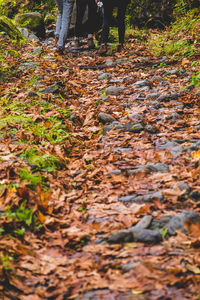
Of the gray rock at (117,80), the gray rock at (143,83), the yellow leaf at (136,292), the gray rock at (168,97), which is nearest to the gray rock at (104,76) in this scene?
the gray rock at (117,80)

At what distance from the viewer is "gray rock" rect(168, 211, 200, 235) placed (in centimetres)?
146

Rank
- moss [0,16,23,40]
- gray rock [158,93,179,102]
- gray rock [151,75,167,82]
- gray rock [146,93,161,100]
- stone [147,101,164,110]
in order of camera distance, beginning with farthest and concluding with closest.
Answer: moss [0,16,23,40]
gray rock [151,75,167,82]
gray rock [146,93,161,100]
gray rock [158,93,179,102]
stone [147,101,164,110]

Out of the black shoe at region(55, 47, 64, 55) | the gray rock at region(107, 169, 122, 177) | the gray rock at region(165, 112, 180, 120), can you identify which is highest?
the black shoe at region(55, 47, 64, 55)

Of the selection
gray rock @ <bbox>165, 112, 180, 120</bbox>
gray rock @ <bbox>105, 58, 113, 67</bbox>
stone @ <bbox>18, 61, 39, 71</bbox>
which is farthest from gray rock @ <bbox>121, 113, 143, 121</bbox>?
gray rock @ <bbox>105, 58, 113, 67</bbox>

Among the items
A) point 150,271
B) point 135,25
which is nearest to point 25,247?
point 150,271

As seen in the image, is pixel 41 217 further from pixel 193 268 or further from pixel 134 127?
pixel 134 127

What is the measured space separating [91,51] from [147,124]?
15.7 ft

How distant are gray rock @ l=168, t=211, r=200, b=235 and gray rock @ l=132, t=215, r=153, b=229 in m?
0.13

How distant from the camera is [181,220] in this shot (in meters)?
1.48

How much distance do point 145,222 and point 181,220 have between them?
219 millimetres

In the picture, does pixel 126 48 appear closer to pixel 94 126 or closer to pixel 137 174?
pixel 94 126

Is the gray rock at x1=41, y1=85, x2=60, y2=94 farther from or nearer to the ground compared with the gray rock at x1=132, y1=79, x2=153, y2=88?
nearer to the ground

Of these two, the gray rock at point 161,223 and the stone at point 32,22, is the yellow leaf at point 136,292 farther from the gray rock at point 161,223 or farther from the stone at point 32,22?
the stone at point 32,22

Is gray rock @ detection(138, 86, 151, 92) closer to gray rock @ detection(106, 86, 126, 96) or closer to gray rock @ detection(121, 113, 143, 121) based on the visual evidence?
gray rock @ detection(106, 86, 126, 96)
